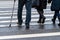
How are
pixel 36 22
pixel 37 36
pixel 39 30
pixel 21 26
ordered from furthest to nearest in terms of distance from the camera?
pixel 36 22 → pixel 21 26 → pixel 39 30 → pixel 37 36

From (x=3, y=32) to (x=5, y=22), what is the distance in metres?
2.08

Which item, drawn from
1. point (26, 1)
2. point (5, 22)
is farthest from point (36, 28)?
point (5, 22)

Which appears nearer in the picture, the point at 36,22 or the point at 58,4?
the point at 58,4

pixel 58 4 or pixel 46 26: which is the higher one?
pixel 58 4

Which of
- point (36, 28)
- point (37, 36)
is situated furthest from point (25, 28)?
point (37, 36)

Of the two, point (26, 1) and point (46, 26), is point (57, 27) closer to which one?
point (46, 26)

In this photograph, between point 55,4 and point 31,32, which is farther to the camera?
point 55,4

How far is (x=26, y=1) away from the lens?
9.45 meters

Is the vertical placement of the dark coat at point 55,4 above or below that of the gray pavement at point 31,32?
above

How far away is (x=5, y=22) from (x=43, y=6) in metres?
1.73

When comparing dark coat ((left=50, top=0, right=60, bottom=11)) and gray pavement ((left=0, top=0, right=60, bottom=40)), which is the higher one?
dark coat ((left=50, top=0, right=60, bottom=11))

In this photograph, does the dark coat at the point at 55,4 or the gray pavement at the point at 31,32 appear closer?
A: the gray pavement at the point at 31,32

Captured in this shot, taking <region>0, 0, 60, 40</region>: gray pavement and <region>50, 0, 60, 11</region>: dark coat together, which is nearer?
→ <region>0, 0, 60, 40</region>: gray pavement

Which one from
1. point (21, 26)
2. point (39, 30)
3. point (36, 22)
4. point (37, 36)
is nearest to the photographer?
point (37, 36)
